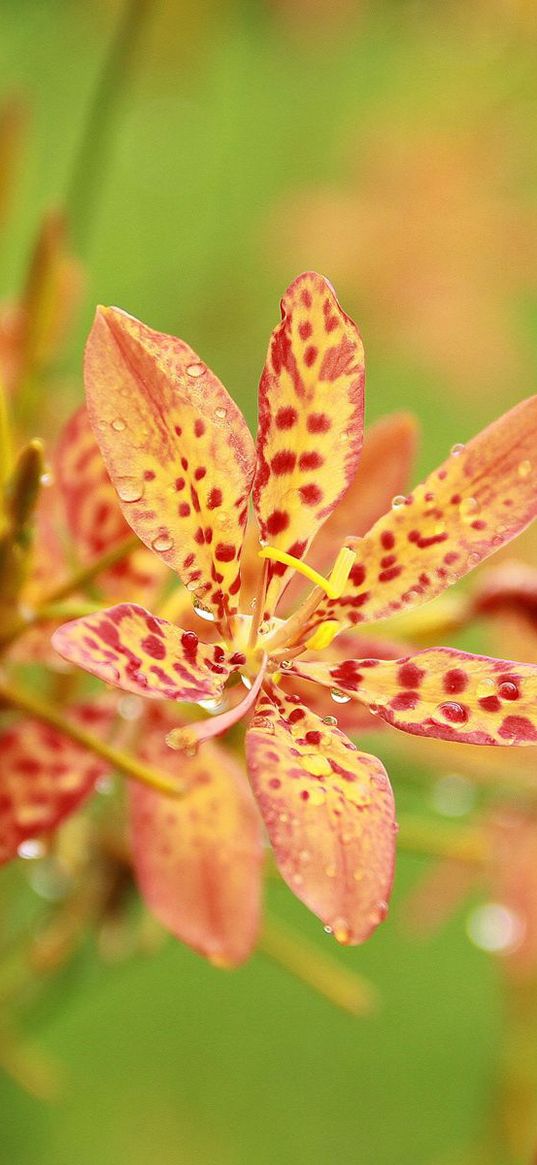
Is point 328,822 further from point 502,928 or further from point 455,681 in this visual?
point 502,928

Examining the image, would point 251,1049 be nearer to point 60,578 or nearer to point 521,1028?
point 521,1028

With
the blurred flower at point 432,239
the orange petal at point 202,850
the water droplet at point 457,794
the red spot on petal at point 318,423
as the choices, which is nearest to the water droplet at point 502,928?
the water droplet at point 457,794

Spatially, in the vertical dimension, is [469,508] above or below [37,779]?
above

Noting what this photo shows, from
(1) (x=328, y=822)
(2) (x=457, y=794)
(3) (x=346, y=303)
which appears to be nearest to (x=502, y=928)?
(2) (x=457, y=794)

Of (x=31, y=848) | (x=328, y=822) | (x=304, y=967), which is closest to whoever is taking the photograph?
(x=328, y=822)

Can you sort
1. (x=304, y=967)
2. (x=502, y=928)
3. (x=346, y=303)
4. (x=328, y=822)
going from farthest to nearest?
(x=346, y=303)
(x=502, y=928)
(x=304, y=967)
(x=328, y=822)

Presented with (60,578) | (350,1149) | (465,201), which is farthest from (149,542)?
(350,1149)

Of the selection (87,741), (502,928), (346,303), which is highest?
(346,303)

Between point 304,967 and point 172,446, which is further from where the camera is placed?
point 304,967
